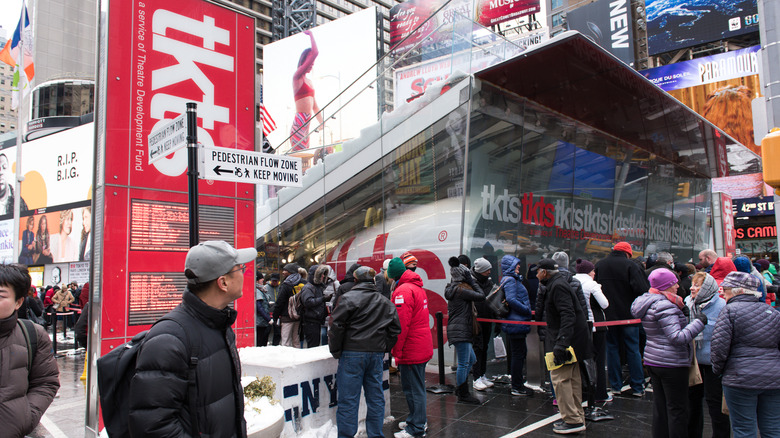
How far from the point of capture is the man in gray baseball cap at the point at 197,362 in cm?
223

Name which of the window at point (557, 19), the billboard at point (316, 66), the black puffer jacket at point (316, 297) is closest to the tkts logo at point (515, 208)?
the black puffer jacket at point (316, 297)

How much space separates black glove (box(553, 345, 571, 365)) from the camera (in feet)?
19.5

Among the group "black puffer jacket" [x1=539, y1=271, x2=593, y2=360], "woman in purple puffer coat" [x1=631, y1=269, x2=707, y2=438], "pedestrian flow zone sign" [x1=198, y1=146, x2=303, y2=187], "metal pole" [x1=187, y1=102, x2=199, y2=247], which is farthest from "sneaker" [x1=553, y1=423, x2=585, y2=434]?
"metal pole" [x1=187, y1=102, x2=199, y2=247]

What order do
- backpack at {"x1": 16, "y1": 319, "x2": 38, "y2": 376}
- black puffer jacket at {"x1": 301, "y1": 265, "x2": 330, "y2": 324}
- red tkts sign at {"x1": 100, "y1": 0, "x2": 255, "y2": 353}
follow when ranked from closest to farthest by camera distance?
backpack at {"x1": 16, "y1": 319, "x2": 38, "y2": 376} < red tkts sign at {"x1": 100, "y1": 0, "x2": 255, "y2": 353} < black puffer jacket at {"x1": 301, "y1": 265, "x2": 330, "y2": 324}

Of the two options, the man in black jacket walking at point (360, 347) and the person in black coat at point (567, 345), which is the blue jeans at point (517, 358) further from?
the man in black jacket walking at point (360, 347)

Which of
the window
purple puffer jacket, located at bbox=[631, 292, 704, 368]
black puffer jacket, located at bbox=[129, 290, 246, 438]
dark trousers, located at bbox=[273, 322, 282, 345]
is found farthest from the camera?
the window

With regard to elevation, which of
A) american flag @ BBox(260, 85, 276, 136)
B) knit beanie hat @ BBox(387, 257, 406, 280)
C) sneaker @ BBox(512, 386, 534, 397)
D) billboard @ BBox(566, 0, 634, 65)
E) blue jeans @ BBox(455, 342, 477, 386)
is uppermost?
billboard @ BBox(566, 0, 634, 65)

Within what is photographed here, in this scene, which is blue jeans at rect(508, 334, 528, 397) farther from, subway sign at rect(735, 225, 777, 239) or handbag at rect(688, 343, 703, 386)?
subway sign at rect(735, 225, 777, 239)

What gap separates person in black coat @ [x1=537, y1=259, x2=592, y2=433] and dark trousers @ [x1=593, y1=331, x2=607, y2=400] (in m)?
1.05

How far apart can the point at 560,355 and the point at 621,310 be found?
2.57 m

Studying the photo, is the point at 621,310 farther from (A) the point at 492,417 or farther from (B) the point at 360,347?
(B) the point at 360,347

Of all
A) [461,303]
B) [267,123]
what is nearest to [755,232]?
[461,303]

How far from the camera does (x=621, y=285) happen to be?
26.5ft

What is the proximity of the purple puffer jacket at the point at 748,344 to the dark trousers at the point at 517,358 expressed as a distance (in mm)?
3542
